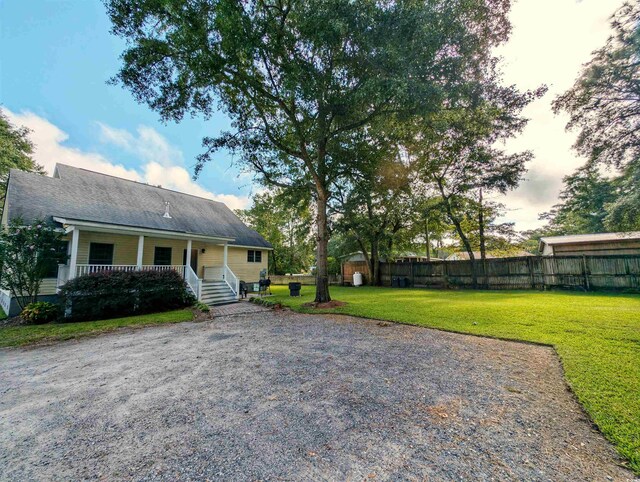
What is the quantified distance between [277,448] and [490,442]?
181 centimetres

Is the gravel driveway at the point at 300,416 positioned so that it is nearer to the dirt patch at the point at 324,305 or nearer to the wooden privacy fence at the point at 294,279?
the dirt patch at the point at 324,305

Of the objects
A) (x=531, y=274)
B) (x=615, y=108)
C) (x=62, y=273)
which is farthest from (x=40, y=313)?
(x=615, y=108)

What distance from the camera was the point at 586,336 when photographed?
16.5 feet

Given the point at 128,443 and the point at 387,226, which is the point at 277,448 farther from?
the point at 387,226

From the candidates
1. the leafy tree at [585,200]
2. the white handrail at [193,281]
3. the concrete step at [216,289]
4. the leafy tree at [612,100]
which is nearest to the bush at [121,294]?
the white handrail at [193,281]

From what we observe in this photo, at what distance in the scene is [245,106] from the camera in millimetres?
10648

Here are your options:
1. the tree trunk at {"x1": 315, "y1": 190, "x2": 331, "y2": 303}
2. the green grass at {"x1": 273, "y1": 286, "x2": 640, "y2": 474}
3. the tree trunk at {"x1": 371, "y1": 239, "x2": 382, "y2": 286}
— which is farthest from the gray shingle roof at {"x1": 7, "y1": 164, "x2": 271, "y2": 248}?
the tree trunk at {"x1": 371, "y1": 239, "x2": 382, "y2": 286}

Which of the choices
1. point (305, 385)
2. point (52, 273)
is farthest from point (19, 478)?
point (52, 273)

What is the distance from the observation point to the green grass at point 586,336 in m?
2.49

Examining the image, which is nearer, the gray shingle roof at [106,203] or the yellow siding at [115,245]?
the gray shingle roof at [106,203]

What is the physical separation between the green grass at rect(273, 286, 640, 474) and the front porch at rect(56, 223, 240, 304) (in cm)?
516

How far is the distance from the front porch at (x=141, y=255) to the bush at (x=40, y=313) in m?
1.18

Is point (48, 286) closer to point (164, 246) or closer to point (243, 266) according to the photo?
point (164, 246)

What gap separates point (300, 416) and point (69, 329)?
783cm
